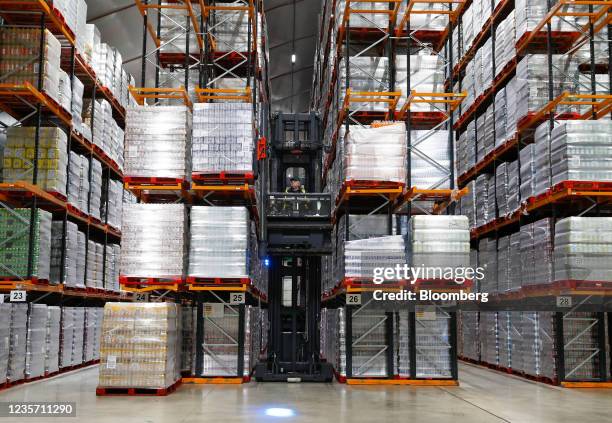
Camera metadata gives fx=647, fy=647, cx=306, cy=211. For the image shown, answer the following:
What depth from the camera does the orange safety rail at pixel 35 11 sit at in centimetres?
1027

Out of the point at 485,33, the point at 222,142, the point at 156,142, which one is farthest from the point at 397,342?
the point at 485,33

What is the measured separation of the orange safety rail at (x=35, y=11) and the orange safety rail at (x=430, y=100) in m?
Result: 6.03

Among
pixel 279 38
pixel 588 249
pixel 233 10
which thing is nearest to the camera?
pixel 588 249

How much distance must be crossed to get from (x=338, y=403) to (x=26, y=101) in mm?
6926

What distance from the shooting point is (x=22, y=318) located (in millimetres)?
9648

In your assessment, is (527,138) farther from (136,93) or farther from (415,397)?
(136,93)

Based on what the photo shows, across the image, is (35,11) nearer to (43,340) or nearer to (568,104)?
(43,340)

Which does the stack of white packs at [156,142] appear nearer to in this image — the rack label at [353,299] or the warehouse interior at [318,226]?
the warehouse interior at [318,226]

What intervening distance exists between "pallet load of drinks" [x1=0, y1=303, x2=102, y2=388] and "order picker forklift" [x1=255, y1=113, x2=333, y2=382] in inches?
138

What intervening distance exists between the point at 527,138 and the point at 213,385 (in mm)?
7071

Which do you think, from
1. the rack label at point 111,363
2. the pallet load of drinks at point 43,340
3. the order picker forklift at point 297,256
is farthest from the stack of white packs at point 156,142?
the rack label at point 111,363

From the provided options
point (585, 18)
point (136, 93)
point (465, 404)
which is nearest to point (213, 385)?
point (465, 404)

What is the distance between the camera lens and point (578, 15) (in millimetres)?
10531

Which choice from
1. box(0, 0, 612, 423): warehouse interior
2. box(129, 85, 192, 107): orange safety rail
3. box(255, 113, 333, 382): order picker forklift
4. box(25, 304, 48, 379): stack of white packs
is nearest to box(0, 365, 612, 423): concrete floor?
box(0, 0, 612, 423): warehouse interior
